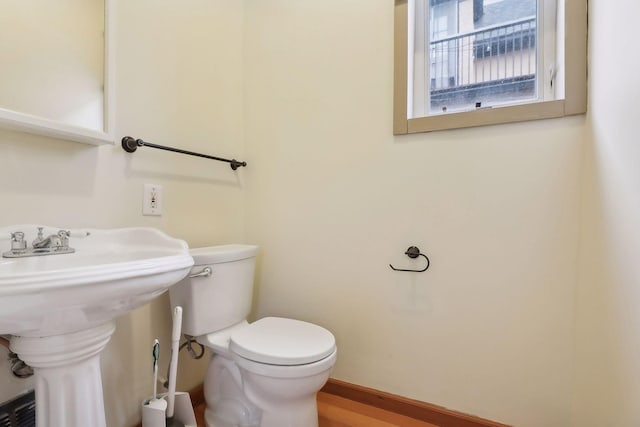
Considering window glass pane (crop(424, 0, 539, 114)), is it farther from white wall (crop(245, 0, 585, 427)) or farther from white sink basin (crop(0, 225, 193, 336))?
white sink basin (crop(0, 225, 193, 336))

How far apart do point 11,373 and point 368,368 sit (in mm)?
1247

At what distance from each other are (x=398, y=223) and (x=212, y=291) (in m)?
0.82

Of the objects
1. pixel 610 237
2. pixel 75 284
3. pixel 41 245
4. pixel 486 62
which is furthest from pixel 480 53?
pixel 41 245

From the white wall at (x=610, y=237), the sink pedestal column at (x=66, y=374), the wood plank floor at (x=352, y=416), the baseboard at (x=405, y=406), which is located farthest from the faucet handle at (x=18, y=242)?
the white wall at (x=610, y=237)

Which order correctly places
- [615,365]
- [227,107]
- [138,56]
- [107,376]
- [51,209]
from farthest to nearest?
[227,107] < [138,56] < [107,376] < [51,209] < [615,365]

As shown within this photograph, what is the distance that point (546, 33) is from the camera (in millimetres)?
1235

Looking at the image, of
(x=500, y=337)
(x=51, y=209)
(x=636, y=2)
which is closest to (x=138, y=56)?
(x=51, y=209)

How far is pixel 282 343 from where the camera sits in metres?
1.12

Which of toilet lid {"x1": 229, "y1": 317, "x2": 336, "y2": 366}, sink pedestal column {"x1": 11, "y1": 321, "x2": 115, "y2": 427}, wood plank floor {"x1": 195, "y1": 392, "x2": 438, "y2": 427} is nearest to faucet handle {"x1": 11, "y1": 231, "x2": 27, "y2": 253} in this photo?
sink pedestal column {"x1": 11, "y1": 321, "x2": 115, "y2": 427}

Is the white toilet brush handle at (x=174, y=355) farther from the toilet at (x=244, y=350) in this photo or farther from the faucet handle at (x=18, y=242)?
the faucet handle at (x=18, y=242)

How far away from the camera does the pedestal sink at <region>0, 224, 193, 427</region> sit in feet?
1.80

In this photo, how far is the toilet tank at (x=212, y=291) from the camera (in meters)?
1.20

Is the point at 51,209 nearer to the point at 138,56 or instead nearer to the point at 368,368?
the point at 138,56

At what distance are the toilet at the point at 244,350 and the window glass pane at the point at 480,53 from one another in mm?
1134
